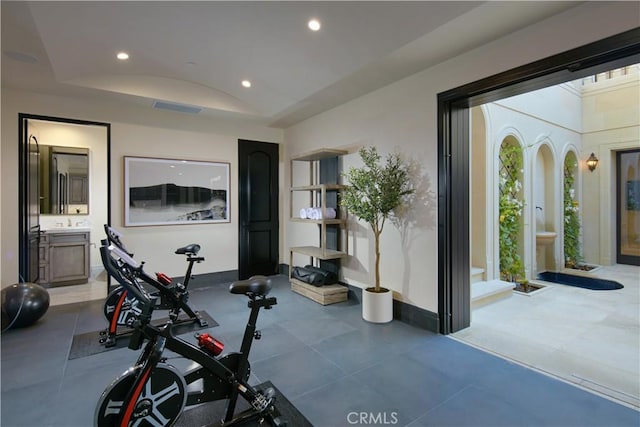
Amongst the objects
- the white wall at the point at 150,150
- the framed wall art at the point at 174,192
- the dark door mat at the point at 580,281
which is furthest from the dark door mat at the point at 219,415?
the dark door mat at the point at 580,281

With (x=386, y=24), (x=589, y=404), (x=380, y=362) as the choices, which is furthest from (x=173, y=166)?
(x=589, y=404)

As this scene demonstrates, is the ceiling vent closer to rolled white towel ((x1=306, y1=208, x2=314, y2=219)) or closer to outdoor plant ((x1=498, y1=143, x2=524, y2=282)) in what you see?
rolled white towel ((x1=306, y1=208, x2=314, y2=219))

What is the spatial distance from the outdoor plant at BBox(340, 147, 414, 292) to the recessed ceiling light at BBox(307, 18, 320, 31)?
1498 millimetres

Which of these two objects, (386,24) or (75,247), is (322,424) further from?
(75,247)

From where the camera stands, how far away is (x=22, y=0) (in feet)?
8.36

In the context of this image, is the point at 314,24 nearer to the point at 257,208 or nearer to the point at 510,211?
the point at 257,208

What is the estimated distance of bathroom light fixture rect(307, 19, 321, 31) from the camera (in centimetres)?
288

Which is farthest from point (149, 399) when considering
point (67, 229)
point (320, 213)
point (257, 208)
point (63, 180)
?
point (63, 180)

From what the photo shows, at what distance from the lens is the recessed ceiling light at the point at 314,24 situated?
2.88 metres

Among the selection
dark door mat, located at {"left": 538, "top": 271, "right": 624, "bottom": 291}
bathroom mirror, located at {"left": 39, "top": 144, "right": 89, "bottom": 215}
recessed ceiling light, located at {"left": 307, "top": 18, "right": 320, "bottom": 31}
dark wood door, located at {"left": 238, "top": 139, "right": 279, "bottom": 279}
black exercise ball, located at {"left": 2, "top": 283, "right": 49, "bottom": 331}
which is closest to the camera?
recessed ceiling light, located at {"left": 307, "top": 18, "right": 320, "bottom": 31}

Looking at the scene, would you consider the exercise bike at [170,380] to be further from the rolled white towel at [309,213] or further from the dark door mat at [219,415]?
the rolled white towel at [309,213]

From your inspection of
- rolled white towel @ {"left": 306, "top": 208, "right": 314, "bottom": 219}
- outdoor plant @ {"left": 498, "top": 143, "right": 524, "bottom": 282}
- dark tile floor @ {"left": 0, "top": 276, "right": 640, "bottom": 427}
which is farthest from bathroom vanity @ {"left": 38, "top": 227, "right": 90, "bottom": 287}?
outdoor plant @ {"left": 498, "top": 143, "right": 524, "bottom": 282}

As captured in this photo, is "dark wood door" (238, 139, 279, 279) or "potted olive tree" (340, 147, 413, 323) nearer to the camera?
"potted olive tree" (340, 147, 413, 323)

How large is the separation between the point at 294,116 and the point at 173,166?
86.2 inches
